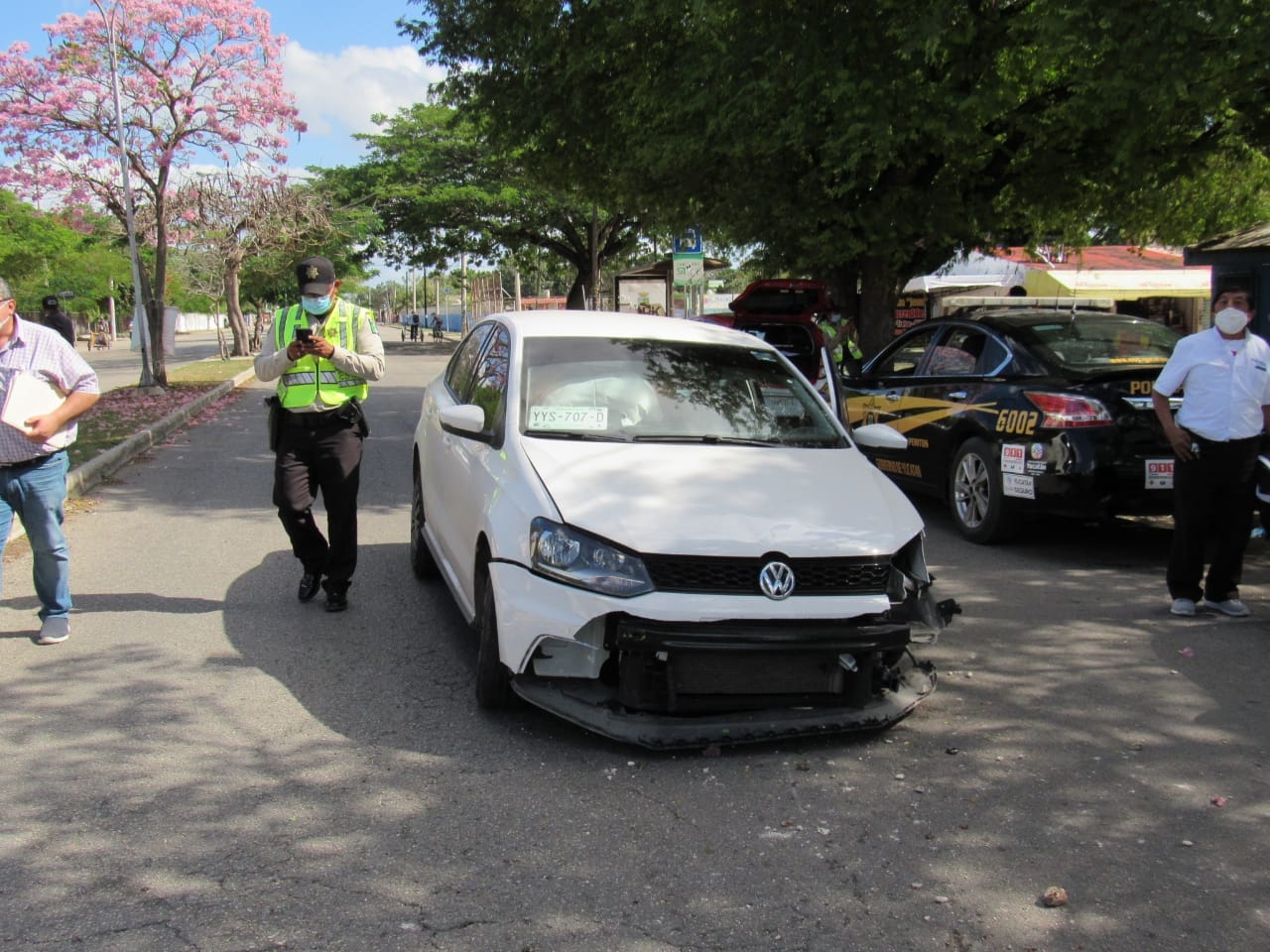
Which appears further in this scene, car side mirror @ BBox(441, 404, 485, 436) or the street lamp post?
the street lamp post

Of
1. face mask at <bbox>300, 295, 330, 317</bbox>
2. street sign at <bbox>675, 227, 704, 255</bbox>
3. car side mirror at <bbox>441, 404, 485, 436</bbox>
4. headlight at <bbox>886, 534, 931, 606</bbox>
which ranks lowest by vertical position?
headlight at <bbox>886, 534, 931, 606</bbox>

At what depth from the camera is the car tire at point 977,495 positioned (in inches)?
307

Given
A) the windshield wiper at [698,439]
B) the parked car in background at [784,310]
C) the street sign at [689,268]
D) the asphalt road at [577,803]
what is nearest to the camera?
the asphalt road at [577,803]

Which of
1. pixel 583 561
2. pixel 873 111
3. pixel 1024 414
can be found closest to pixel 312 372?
pixel 583 561

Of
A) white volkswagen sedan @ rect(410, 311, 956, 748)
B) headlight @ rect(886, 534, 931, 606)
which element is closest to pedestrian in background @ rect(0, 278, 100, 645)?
white volkswagen sedan @ rect(410, 311, 956, 748)

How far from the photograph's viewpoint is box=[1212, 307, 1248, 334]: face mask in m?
5.94

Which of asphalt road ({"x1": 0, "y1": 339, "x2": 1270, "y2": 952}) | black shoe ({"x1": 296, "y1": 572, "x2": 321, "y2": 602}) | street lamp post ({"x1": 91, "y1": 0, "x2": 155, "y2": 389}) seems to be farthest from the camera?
street lamp post ({"x1": 91, "y1": 0, "x2": 155, "y2": 389})

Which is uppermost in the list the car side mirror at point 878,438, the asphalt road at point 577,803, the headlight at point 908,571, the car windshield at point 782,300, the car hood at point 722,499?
the car windshield at point 782,300

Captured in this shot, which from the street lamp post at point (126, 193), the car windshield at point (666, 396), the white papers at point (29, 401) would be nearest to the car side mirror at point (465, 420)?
the car windshield at point (666, 396)

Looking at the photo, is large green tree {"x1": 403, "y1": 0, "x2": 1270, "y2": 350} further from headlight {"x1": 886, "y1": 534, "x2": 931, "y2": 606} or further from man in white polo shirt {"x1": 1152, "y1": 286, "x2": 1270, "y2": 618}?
headlight {"x1": 886, "y1": 534, "x2": 931, "y2": 606}

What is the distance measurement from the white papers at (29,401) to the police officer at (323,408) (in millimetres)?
999

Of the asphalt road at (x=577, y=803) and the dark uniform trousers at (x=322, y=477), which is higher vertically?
the dark uniform trousers at (x=322, y=477)

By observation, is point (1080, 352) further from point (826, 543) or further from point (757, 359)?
point (826, 543)

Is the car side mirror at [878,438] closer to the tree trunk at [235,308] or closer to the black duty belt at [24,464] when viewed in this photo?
the black duty belt at [24,464]
